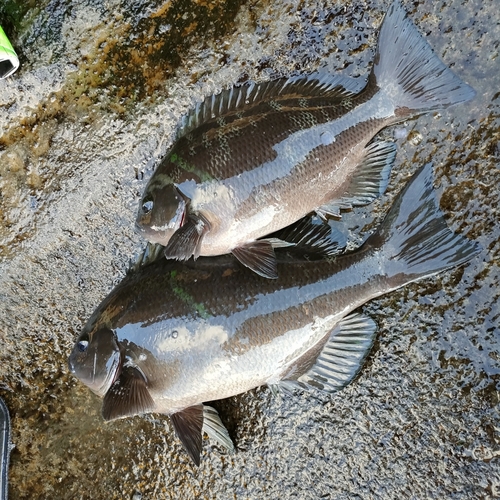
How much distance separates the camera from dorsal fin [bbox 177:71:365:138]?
202 centimetres

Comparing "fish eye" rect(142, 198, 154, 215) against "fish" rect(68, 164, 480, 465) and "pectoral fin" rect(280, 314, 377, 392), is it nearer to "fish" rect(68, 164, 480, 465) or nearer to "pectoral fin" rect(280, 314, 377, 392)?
"fish" rect(68, 164, 480, 465)

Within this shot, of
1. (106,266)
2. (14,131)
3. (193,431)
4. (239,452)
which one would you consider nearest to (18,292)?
(106,266)

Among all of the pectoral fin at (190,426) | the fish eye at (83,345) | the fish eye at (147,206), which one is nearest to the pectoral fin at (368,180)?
the fish eye at (147,206)

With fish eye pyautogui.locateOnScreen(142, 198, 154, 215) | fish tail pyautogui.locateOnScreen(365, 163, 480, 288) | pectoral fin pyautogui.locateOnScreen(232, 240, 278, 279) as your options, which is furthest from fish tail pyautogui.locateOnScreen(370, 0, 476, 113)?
fish eye pyautogui.locateOnScreen(142, 198, 154, 215)

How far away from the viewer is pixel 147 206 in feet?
6.40

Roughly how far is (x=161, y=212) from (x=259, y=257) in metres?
0.45

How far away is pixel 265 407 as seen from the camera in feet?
7.47

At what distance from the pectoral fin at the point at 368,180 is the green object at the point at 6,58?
166 centimetres

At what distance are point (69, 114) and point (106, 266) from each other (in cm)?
79

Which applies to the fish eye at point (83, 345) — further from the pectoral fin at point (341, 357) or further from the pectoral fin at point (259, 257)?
the pectoral fin at point (341, 357)

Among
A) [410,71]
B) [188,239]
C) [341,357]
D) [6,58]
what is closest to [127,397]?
[188,239]

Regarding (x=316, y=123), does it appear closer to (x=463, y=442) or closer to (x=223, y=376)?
(x=223, y=376)

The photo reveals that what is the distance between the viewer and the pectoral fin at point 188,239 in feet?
6.08

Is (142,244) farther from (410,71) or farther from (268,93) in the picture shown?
(410,71)
